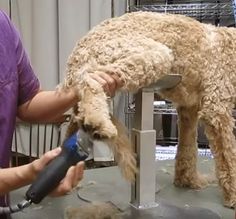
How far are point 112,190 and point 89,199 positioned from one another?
0.26 ft

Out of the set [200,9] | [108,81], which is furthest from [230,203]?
[200,9]

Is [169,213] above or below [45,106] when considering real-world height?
below

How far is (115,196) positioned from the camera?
0.92 meters

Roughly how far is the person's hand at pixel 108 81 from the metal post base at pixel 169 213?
242mm

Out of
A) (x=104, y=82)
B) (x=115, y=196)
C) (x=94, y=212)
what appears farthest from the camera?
(x=115, y=196)

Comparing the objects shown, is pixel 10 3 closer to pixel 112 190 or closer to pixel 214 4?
pixel 214 4

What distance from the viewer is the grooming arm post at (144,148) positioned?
0.82m

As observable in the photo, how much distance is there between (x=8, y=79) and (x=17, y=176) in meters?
0.25

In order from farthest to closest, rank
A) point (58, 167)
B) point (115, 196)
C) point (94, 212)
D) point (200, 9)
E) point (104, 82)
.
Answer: point (200, 9), point (115, 196), point (94, 212), point (104, 82), point (58, 167)

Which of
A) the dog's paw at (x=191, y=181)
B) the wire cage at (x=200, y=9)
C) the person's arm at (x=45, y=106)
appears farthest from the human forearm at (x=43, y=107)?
the wire cage at (x=200, y=9)

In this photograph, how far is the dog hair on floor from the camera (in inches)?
28.1

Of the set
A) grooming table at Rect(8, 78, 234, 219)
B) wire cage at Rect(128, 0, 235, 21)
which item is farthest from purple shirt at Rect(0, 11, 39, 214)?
wire cage at Rect(128, 0, 235, 21)

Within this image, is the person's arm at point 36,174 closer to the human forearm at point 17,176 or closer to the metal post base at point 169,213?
the human forearm at point 17,176

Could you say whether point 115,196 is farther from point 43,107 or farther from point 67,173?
point 67,173
